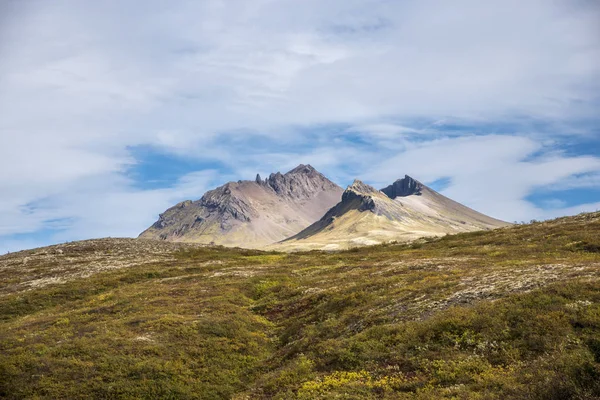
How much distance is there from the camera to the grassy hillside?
65.3 feet

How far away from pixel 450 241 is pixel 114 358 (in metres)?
67.4

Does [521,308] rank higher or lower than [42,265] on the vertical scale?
lower

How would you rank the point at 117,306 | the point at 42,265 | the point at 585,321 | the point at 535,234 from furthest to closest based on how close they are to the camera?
the point at 42,265 → the point at 535,234 → the point at 117,306 → the point at 585,321

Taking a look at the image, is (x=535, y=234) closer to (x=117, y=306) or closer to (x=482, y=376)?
(x=482, y=376)

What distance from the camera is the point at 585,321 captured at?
826 inches

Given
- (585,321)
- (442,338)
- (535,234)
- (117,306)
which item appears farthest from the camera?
(535,234)

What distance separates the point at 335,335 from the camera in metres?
30.5

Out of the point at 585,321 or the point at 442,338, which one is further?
the point at 442,338

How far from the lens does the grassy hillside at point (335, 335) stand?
783 inches

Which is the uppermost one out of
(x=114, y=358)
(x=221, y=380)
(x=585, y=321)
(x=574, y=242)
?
(x=574, y=242)

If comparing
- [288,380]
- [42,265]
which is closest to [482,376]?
[288,380]

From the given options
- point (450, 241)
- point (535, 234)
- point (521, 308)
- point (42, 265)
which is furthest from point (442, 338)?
point (42, 265)

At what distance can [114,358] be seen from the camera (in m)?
28.8

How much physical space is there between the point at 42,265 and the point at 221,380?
227ft
